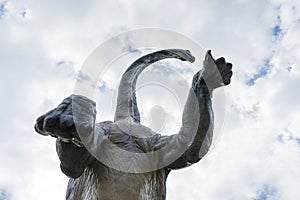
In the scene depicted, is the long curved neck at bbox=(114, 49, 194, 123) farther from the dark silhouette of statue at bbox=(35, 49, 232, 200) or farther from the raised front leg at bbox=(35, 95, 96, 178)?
the raised front leg at bbox=(35, 95, 96, 178)

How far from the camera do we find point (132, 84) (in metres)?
5.77

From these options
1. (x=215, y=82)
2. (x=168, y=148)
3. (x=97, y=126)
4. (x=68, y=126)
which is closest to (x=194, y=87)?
(x=215, y=82)

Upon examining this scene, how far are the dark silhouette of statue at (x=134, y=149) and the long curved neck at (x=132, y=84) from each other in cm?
41

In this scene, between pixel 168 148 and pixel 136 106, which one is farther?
pixel 136 106

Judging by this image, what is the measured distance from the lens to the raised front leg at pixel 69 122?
389 centimetres

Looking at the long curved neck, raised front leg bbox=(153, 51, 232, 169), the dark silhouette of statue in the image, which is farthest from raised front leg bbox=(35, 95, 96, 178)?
the long curved neck

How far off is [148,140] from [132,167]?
0.37 m

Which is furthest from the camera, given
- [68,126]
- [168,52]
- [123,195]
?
[168,52]

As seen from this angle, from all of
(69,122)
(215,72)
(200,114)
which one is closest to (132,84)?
(200,114)

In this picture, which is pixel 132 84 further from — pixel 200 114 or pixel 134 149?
pixel 200 114

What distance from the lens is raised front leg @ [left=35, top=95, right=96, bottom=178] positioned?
12.8 ft

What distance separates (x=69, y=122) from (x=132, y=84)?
1.94 m

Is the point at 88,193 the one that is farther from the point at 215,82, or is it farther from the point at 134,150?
the point at 215,82

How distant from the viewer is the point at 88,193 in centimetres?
461
